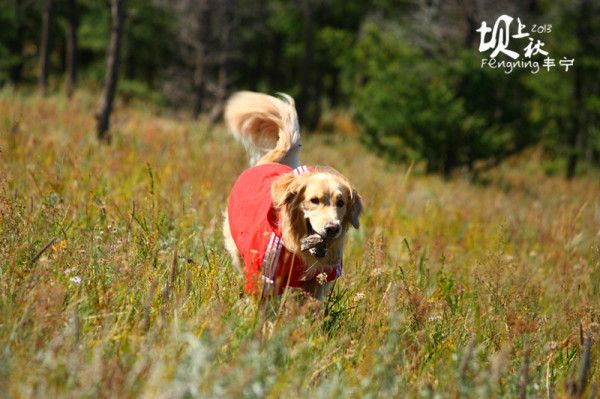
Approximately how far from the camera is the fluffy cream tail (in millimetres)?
4410

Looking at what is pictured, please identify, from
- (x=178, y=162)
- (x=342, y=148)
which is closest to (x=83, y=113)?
(x=178, y=162)

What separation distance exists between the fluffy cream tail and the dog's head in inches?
38.4

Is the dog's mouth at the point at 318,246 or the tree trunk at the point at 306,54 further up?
the tree trunk at the point at 306,54

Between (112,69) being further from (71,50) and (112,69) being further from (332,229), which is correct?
(71,50)

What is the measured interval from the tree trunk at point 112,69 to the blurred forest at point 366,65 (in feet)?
0.06

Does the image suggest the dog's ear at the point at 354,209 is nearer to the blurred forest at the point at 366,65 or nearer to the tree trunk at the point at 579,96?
the blurred forest at the point at 366,65

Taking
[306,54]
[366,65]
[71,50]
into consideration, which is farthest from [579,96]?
[71,50]

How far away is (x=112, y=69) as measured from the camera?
786 cm

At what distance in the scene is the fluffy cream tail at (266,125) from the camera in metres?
4.41

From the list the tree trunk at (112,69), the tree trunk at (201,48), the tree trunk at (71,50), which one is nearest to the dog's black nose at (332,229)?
the tree trunk at (112,69)

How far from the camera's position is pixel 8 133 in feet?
18.6

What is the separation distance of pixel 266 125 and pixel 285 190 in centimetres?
140

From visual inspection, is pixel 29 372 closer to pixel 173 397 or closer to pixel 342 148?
pixel 173 397

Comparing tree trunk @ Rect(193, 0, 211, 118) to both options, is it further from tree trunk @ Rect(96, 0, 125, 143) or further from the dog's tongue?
the dog's tongue
